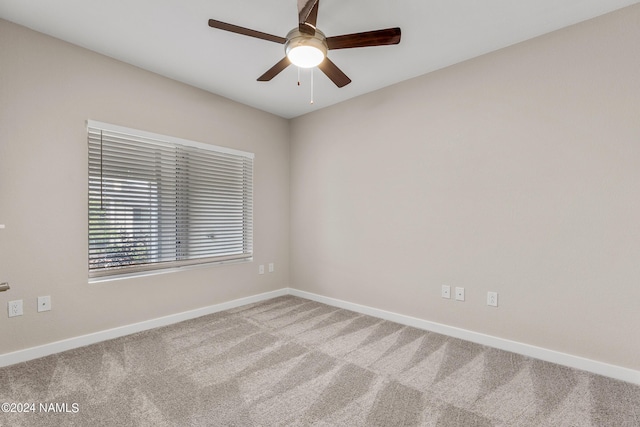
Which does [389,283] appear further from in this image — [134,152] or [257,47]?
[134,152]

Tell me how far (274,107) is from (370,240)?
2.09 metres

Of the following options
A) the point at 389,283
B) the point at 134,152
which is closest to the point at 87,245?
the point at 134,152

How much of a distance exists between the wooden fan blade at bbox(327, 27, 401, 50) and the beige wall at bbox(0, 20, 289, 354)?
2.00m

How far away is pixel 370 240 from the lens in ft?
11.1

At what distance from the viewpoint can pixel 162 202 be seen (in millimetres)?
3031

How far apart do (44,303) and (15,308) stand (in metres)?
0.16

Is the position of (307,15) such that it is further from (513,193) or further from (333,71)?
(513,193)

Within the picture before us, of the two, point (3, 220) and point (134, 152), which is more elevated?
point (134, 152)

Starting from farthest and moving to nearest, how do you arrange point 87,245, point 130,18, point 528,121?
point 87,245, point 528,121, point 130,18

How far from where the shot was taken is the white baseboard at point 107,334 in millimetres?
2230

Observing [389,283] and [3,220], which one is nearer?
[3,220]

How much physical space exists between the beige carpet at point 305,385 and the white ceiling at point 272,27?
2533 millimetres

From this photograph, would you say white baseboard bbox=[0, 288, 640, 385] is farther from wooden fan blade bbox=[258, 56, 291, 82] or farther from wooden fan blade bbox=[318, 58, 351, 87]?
wooden fan blade bbox=[258, 56, 291, 82]

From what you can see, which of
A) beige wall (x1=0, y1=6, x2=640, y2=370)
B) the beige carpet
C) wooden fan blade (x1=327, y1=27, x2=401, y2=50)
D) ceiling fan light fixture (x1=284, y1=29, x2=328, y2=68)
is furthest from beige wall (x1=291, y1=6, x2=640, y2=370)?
ceiling fan light fixture (x1=284, y1=29, x2=328, y2=68)
